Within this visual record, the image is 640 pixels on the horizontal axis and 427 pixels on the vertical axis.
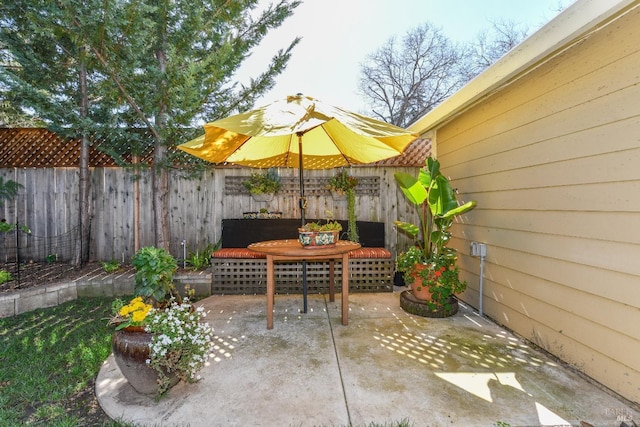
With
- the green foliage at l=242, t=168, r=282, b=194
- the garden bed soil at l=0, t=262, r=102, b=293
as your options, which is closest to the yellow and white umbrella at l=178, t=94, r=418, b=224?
the green foliage at l=242, t=168, r=282, b=194

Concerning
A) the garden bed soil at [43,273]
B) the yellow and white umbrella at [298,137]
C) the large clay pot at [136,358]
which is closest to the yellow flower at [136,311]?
the large clay pot at [136,358]

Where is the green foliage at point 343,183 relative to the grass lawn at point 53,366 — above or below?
above

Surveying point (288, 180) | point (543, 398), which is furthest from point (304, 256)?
point (288, 180)

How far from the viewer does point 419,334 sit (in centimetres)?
311

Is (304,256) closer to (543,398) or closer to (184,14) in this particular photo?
(543,398)

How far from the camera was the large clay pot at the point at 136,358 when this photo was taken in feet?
6.73

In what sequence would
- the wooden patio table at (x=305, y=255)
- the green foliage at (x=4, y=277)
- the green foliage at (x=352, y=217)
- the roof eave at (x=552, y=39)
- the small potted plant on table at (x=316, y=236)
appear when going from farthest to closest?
the green foliage at (x=352, y=217) < the green foliage at (x=4, y=277) < the small potted plant on table at (x=316, y=236) < the wooden patio table at (x=305, y=255) < the roof eave at (x=552, y=39)

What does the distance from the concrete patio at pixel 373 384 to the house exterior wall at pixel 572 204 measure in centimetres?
29

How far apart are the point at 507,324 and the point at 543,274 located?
2.54ft

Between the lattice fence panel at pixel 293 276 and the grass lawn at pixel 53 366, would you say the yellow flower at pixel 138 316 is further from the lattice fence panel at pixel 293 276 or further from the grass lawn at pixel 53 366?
the lattice fence panel at pixel 293 276

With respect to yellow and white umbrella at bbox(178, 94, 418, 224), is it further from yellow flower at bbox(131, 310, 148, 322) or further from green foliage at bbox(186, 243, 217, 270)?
green foliage at bbox(186, 243, 217, 270)

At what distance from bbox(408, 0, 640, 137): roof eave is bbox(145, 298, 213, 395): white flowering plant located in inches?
120

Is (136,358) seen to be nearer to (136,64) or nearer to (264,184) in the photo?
(264,184)

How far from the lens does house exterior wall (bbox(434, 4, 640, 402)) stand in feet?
6.76
